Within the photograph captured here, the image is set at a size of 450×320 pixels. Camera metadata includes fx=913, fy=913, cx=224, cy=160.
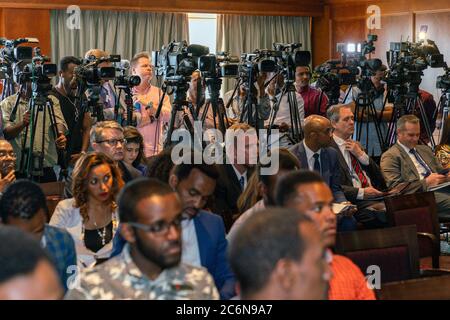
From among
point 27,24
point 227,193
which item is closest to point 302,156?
point 227,193

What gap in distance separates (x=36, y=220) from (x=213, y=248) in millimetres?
682

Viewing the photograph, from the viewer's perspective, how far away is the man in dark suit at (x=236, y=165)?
4.94 metres

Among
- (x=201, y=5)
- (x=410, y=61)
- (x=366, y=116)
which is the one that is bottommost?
(x=366, y=116)

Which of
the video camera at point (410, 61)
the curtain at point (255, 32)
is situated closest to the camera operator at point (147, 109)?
the video camera at point (410, 61)

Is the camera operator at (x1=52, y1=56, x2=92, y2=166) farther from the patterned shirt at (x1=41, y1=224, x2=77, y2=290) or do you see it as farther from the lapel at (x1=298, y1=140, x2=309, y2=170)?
the patterned shirt at (x1=41, y1=224, x2=77, y2=290)

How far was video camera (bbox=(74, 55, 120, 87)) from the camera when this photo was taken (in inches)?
249

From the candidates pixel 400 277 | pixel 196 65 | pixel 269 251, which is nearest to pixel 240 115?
pixel 196 65

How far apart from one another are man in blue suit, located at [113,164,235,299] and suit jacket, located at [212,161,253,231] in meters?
0.96

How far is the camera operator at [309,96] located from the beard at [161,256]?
5.65 meters

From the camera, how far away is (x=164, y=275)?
8.58 ft

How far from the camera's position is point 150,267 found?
263 cm

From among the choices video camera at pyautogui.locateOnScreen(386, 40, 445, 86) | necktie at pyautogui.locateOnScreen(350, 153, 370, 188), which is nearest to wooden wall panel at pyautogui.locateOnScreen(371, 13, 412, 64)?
video camera at pyautogui.locateOnScreen(386, 40, 445, 86)

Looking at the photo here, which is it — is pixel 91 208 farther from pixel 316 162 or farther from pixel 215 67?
pixel 215 67
